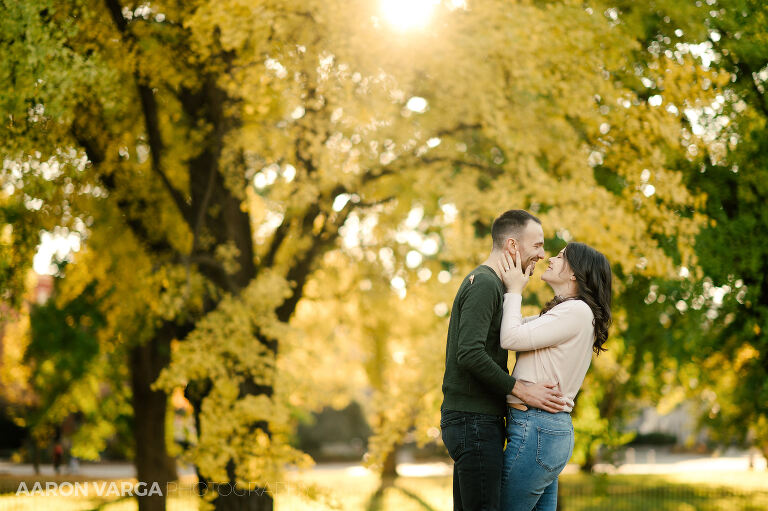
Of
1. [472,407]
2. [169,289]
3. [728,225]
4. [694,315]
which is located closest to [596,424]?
[694,315]

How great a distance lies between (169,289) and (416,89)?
4321 mm

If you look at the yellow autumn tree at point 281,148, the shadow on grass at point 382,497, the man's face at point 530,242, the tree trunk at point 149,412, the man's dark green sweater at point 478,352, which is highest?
the yellow autumn tree at point 281,148

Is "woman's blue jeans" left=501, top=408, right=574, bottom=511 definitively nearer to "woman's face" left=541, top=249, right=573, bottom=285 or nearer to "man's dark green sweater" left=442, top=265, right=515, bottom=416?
"man's dark green sweater" left=442, top=265, right=515, bottom=416

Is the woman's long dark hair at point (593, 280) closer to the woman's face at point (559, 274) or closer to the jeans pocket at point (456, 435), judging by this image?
the woman's face at point (559, 274)

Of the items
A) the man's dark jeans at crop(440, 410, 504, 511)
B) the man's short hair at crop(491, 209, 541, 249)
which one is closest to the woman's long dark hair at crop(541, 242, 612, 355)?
the man's short hair at crop(491, 209, 541, 249)

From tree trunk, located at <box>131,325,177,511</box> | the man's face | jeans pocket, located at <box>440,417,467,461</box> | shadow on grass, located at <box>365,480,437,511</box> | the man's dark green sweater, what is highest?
the man's face

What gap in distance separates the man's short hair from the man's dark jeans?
905mm

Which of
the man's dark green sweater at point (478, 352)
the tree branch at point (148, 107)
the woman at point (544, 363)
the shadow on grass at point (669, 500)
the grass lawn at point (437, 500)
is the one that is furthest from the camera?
the shadow on grass at point (669, 500)

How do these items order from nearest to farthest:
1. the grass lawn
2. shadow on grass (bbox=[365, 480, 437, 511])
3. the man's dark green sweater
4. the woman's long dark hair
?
the man's dark green sweater
the woman's long dark hair
the grass lawn
shadow on grass (bbox=[365, 480, 437, 511])

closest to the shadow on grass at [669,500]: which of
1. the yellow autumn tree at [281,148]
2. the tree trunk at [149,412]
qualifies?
the tree trunk at [149,412]

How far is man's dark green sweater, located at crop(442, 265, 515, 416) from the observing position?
3.48 meters

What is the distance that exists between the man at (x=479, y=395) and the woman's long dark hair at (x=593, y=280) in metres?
0.41

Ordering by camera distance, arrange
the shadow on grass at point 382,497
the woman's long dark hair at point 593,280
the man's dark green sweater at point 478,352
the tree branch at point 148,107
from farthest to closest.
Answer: the shadow on grass at point 382,497
the tree branch at point 148,107
the woman's long dark hair at point 593,280
the man's dark green sweater at point 478,352

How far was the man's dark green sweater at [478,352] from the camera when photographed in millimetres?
3477
